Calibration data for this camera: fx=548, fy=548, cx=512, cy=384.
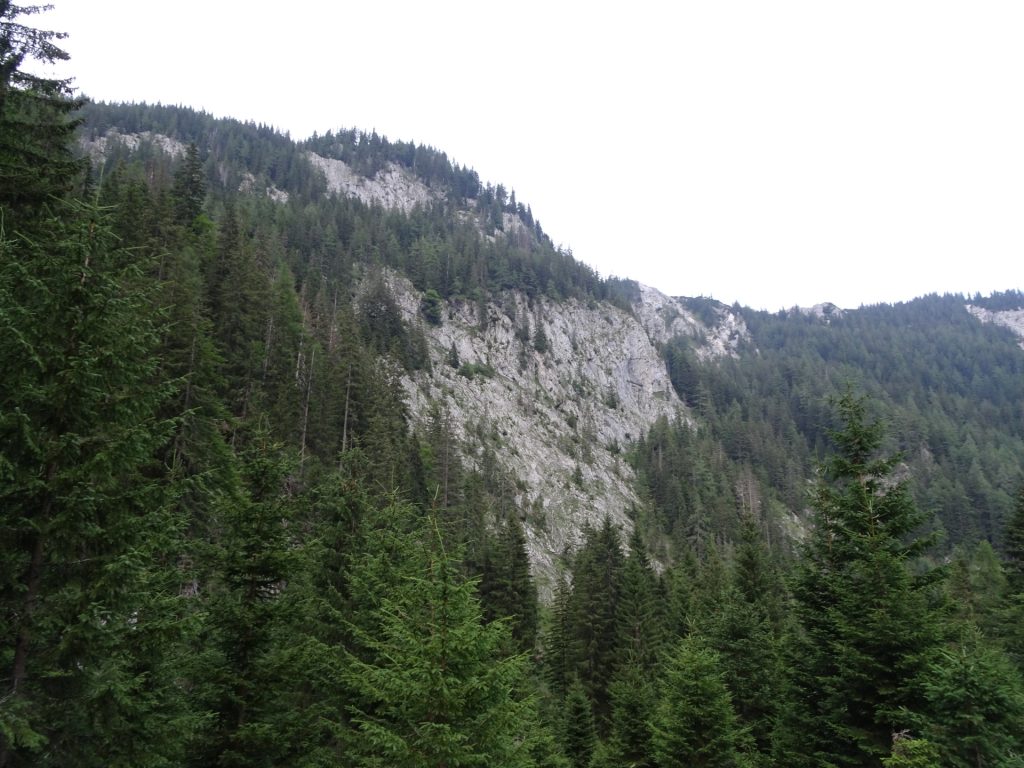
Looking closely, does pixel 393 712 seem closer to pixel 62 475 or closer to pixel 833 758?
pixel 62 475

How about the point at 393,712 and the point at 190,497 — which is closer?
the point at 393,712

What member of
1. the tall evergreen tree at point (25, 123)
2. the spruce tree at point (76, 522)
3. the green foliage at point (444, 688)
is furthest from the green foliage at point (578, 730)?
the tall evergreen tree at point (25, 123)

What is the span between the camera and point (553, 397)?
11981cm

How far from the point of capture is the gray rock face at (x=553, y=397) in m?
90.3

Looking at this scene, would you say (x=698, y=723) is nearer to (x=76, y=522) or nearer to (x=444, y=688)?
(x=444, y=688)

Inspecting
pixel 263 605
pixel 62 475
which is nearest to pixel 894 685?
pixel 263 605

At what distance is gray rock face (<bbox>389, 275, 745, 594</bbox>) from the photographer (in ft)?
296

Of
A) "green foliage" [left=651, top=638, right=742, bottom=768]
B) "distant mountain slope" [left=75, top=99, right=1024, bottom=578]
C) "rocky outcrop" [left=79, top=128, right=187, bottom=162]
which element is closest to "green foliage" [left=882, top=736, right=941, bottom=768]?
"green foliage" [left=651, top=638, right=742, bottom=768]

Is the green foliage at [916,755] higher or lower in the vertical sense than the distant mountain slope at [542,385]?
lower

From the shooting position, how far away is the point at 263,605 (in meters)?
11.9

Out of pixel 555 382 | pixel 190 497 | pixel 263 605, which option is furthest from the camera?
pixel 555 382

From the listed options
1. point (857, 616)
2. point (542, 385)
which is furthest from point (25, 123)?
point (542, 385)

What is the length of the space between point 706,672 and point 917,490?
475 ft

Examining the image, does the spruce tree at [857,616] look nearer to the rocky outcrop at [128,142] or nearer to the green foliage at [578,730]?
the green foliage at [578,730]
